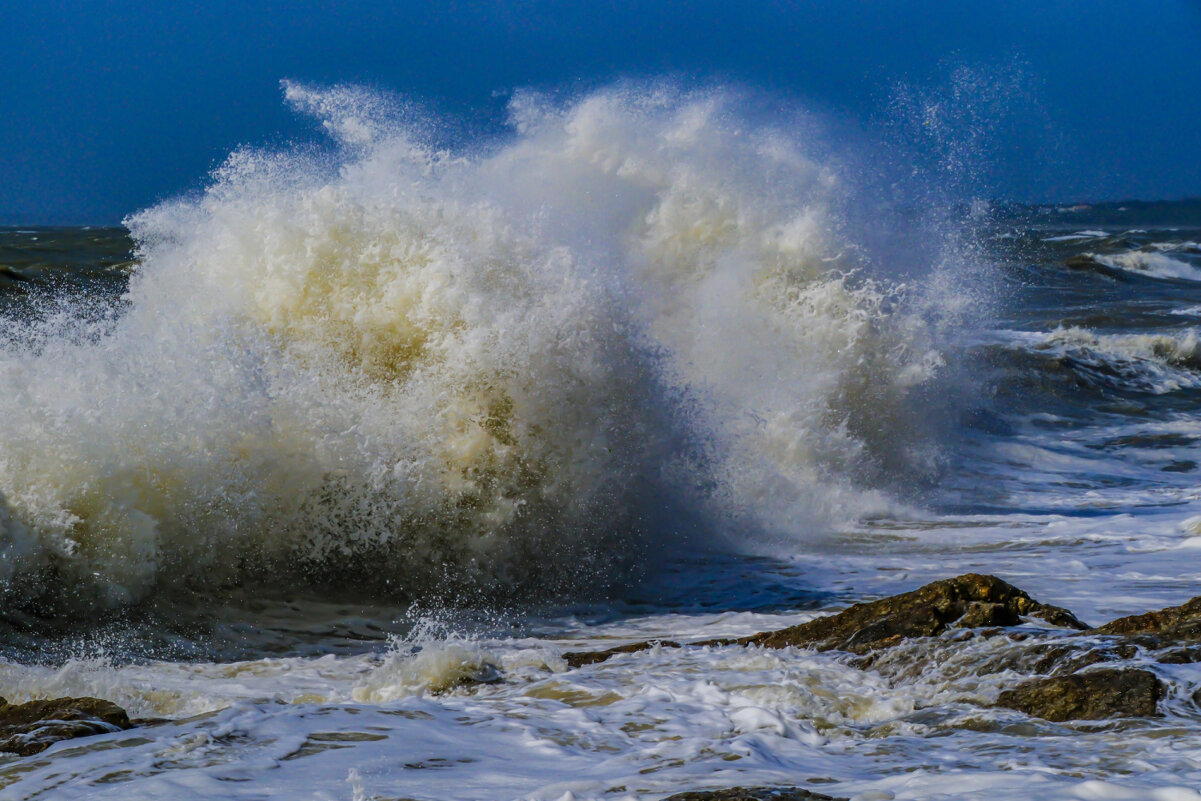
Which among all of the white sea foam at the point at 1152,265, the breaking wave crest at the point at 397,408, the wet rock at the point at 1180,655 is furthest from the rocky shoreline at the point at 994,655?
the white sea foam at the point at 1152,265

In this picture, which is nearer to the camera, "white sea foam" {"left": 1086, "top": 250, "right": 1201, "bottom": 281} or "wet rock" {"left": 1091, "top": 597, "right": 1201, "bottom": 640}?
"wet rock" {"left": 1091, "top": 597, "right": 1201, "bottom": 640}

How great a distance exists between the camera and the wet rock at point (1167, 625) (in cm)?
409

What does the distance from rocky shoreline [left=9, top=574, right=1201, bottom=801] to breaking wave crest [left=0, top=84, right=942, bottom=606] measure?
2079 mm

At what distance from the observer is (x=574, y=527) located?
23.8ft

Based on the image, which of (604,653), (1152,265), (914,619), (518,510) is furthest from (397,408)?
(1152,265)

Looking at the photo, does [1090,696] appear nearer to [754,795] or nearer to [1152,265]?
[754,795]

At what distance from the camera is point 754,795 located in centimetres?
275

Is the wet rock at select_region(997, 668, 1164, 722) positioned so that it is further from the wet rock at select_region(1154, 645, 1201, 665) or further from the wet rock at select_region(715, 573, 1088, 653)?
the wet rock at select_region(715, 573, 1088, 653)

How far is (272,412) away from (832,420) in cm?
573

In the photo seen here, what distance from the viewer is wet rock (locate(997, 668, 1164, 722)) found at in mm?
3531

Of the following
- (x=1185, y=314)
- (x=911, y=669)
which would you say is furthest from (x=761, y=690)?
(x=1185, y=314)

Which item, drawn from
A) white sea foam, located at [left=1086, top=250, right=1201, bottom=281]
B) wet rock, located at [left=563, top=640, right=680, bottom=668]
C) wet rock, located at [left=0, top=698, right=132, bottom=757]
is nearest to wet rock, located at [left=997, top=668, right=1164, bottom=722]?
wet rock, located at [left=563, top=640, right=680, bottom=668]

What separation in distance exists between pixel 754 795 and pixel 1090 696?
5.02 feet

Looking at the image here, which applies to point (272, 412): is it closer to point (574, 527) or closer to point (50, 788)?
point (574, 527)
